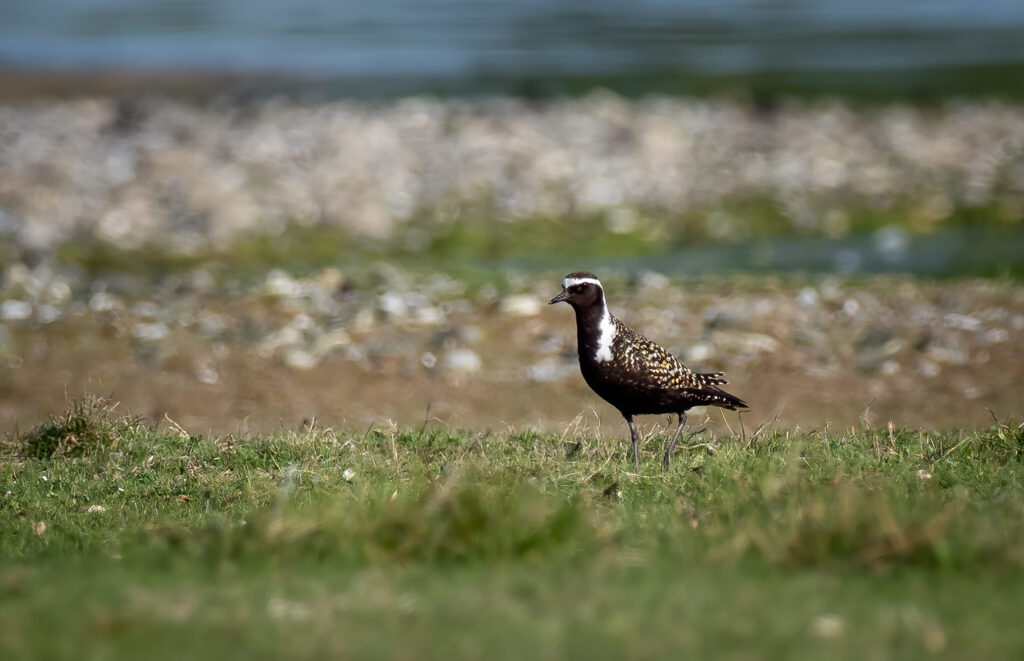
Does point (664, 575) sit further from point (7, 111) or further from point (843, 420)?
point (7, 111)

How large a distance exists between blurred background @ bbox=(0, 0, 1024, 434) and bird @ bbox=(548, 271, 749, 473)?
85cm

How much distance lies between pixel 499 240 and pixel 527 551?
15326 millimetres

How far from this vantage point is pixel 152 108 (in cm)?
2981

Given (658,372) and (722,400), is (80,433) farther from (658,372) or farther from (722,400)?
(722,400)

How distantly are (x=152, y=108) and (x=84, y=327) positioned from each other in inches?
639

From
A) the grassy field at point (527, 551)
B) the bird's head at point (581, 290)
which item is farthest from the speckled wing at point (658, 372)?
the grassy field at point (527, 551)

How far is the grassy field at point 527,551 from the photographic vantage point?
4992 mm

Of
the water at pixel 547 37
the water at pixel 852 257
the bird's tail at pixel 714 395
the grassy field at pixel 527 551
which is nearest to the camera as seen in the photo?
the grassy field at pixel 527 551

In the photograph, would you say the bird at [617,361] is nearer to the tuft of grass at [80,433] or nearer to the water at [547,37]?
the tuft of grass at [80,433]

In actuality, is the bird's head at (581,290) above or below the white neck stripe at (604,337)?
above

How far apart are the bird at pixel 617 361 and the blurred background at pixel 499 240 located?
2.79ft

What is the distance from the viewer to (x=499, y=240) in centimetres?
2138

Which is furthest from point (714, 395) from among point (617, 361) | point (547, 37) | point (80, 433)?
point (547, 37)

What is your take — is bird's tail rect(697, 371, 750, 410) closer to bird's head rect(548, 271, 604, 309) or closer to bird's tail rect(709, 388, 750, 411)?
bird's tail rect(709, 388, 750, 411)
